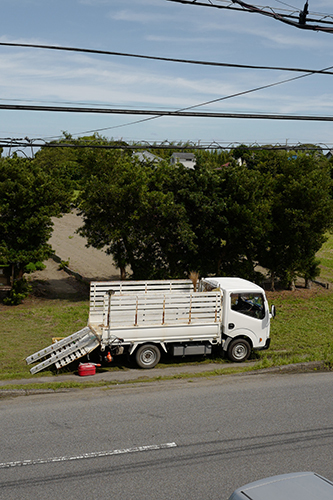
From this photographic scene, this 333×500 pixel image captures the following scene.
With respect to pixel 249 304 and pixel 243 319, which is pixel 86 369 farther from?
pixel 249 304

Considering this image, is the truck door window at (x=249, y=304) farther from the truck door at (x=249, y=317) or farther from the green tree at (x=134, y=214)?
the green tree at (x=134, y=214)

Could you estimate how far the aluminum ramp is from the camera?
1225 centimetres

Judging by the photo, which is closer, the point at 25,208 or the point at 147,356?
the point at 147,356

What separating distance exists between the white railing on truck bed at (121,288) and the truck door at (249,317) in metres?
1.92

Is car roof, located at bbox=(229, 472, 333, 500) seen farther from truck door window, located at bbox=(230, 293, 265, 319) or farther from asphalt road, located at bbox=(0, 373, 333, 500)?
truck door window, located at bbox=(230, 293, 265, 319)

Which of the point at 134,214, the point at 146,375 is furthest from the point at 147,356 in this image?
the point at 134,214

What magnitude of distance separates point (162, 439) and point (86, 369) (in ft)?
13.4

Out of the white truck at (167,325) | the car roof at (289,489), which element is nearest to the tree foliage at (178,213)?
the white truck at (167,325)

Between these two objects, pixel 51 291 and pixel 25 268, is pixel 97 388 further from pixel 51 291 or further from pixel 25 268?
pixel 51 291

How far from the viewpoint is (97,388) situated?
11547 mm

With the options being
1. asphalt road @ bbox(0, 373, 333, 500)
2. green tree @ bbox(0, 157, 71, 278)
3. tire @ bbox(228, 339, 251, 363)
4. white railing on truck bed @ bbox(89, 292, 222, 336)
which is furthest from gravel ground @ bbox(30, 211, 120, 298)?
asphalt road @ bbox(0, 373, 333, 500)

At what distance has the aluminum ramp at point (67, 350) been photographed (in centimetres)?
1225

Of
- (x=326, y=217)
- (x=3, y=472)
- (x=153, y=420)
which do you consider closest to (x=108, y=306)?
(x=153, y=420)

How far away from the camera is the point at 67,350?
12359mm
